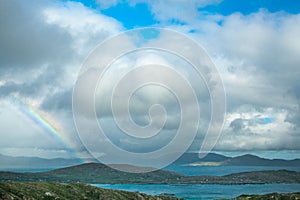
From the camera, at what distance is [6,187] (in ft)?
654

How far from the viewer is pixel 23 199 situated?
194875mm

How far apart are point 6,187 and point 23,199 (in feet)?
47.2
